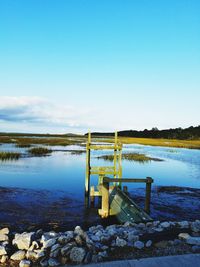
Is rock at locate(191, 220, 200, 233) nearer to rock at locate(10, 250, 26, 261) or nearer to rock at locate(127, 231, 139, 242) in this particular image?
rock at locate(127, 231, 139, 242)

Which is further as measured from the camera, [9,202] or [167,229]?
[9,202]

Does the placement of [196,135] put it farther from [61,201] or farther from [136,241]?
[136,241]

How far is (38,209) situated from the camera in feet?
50.3

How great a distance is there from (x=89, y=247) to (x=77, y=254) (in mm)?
462

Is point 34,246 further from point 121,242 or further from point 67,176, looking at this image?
point 67,176

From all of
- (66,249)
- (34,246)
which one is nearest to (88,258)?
(66,249)

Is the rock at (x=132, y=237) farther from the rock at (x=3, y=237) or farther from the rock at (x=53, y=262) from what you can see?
the rock at (x=3, y=237)

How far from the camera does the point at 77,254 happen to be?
5957 millimetres

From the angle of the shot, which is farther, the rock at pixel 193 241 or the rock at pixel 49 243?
the rock at pixel 193 241

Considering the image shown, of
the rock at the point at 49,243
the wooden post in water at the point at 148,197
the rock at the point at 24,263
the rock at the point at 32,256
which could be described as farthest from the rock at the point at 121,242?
the wooden post in water at the point at 148,197

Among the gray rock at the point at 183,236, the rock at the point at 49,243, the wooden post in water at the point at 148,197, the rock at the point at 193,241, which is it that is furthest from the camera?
the wooden post in water at the point at 148,197

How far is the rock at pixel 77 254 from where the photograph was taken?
233 inches

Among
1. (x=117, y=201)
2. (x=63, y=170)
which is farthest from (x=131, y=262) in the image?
(x=63, y=170)

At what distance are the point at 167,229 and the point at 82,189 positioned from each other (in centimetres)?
1399
